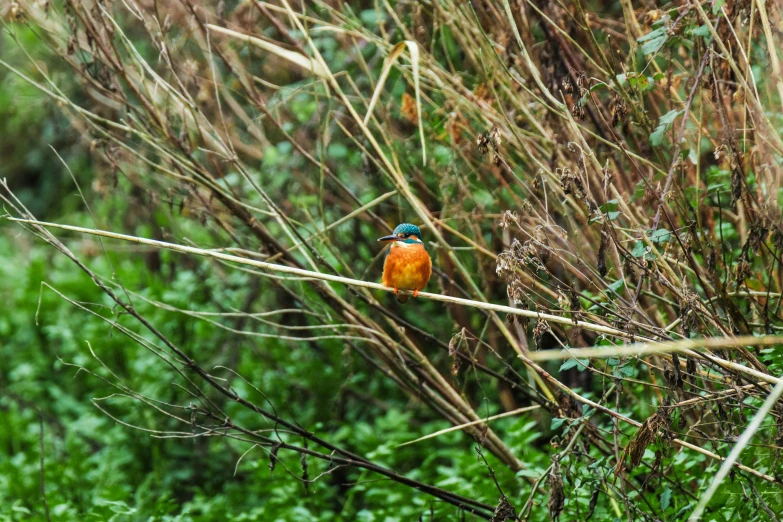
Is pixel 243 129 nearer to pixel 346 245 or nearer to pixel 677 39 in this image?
pixel 346 245

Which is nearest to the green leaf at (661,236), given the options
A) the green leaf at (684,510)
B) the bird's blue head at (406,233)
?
the green leaf at (684,510)

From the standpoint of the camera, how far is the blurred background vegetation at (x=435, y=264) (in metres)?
2.61

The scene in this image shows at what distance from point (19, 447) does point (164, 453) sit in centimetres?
121

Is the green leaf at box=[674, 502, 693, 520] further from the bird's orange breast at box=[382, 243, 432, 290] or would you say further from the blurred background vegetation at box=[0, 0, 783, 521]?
the bird's orange breast at box=[382, 243, 432, 290]

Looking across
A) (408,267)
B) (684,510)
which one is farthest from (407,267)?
(684,510)

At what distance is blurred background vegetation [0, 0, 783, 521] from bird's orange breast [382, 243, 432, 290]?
12cm

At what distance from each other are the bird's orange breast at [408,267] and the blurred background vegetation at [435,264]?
12 cm

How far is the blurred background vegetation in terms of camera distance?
2.61 metres

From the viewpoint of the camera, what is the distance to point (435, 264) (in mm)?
4465

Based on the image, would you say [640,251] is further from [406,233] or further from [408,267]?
[406,233]

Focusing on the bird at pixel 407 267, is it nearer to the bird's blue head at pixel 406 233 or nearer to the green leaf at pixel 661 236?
the bird's blue head at pixel 406 233

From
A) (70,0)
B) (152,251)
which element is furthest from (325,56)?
(152,251)

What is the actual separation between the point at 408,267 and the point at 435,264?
1.13 meters

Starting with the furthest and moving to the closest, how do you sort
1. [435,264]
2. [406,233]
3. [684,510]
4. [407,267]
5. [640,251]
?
[435,264], [406,233], [407,267], [684,510], [640,251]
